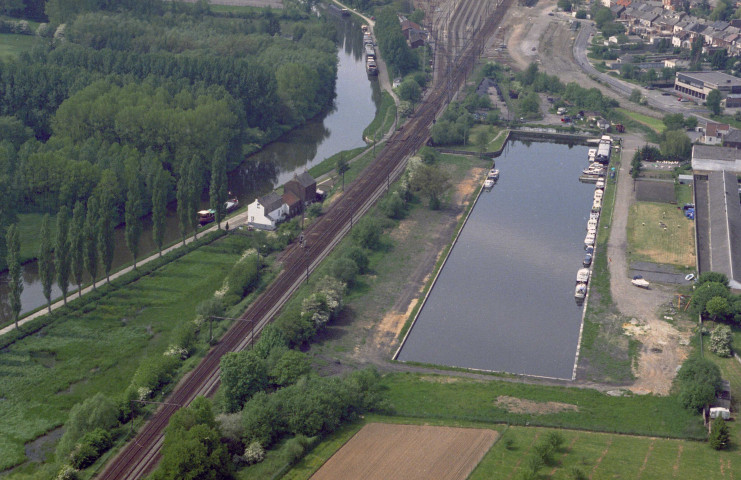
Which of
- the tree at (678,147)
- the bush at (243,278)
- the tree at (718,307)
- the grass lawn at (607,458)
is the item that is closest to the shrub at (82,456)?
the grass lawn at (607,458)

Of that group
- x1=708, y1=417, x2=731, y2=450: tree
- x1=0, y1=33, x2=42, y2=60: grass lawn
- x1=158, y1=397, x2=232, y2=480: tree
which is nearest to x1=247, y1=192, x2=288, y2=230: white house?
x1=158, y1=397, x2=232, y2=480: tree

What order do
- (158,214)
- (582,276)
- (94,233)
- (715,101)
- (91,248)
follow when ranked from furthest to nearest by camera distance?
(715,101) < (158,214) < (582,276) < (94,233) < (91,248)

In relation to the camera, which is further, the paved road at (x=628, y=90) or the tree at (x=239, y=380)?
the paved road at (x=628, y=90)

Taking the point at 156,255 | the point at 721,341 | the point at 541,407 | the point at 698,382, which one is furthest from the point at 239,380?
the point at 721,341

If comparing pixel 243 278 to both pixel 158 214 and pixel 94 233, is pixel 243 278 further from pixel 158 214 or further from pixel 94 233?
pixel 94 233

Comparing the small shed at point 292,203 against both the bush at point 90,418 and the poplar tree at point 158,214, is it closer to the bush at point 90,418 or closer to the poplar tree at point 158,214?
the poplar tree at point 158,214

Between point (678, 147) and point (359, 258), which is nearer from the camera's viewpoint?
point (359, 258)
